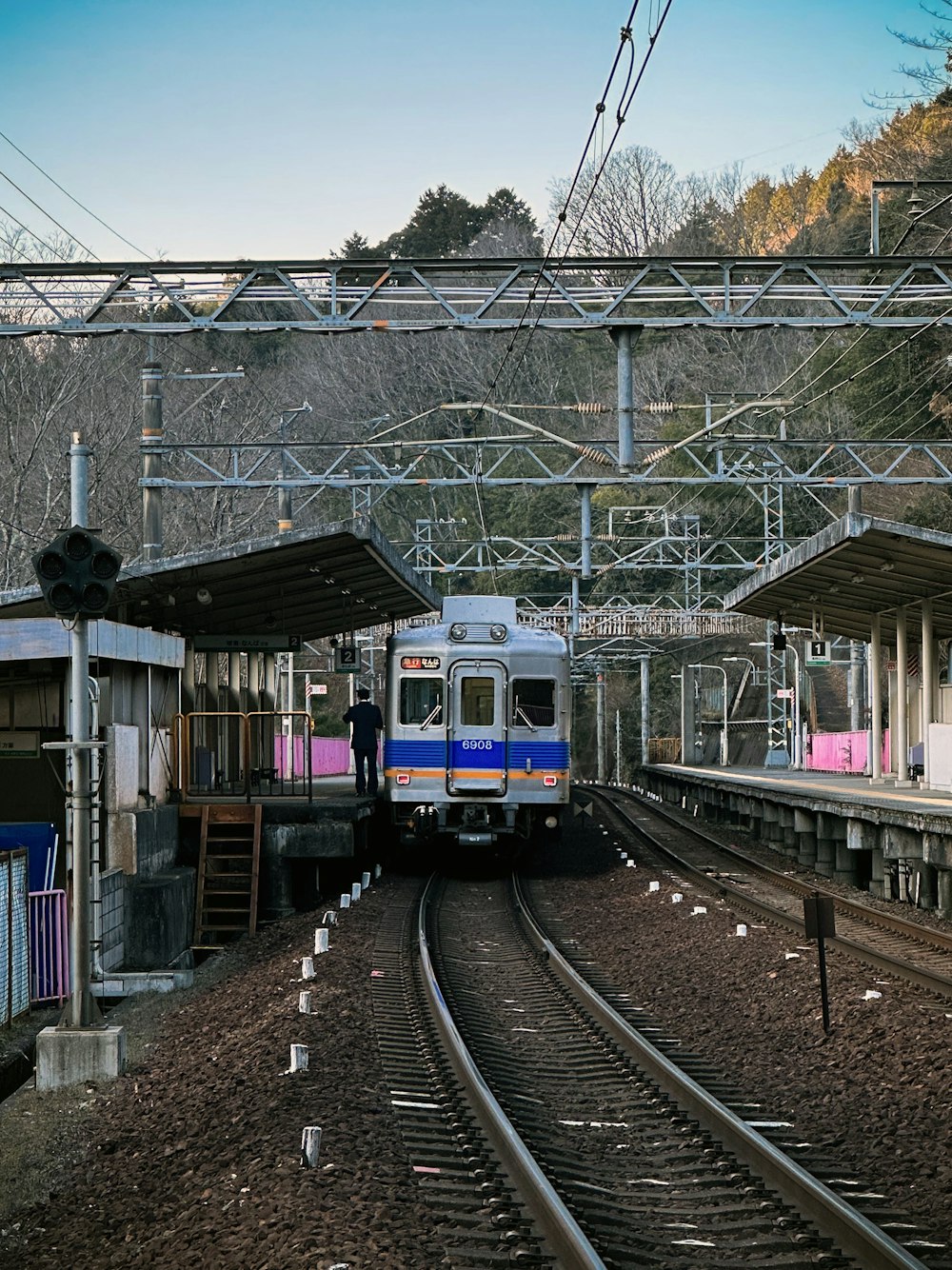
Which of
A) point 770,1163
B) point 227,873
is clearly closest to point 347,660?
point 227,873

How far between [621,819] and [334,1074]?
76.2ft

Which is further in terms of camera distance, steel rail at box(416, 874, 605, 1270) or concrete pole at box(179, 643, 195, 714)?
concrete pole at box(179, 643, 195, 714)

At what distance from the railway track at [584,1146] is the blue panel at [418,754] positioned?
299 inches

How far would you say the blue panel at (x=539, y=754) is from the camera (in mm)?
19344

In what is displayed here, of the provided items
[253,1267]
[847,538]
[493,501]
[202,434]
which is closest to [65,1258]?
[253,1267]

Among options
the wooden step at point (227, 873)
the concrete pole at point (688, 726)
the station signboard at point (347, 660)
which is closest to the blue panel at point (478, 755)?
the wooden step at point (227, 873)

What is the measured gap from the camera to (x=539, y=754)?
1944cm

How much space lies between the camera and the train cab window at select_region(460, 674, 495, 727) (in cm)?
1941

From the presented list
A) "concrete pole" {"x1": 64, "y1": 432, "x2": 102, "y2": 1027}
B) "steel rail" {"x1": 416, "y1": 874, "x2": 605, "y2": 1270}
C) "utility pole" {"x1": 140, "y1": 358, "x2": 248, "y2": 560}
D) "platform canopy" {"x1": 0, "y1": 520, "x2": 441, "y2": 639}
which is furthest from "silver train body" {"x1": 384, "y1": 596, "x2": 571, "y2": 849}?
"concrete pole" {"x1": 64, "y1": 432, "x2": 102, "y2": 1027}

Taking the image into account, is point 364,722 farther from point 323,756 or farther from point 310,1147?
point 310,1147

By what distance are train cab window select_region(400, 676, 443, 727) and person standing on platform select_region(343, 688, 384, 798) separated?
1597mm

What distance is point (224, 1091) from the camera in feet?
27.3

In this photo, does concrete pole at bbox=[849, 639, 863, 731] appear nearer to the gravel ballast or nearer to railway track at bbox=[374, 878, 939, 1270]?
the gravel ballast

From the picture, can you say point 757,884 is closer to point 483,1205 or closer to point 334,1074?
point 334,1074
